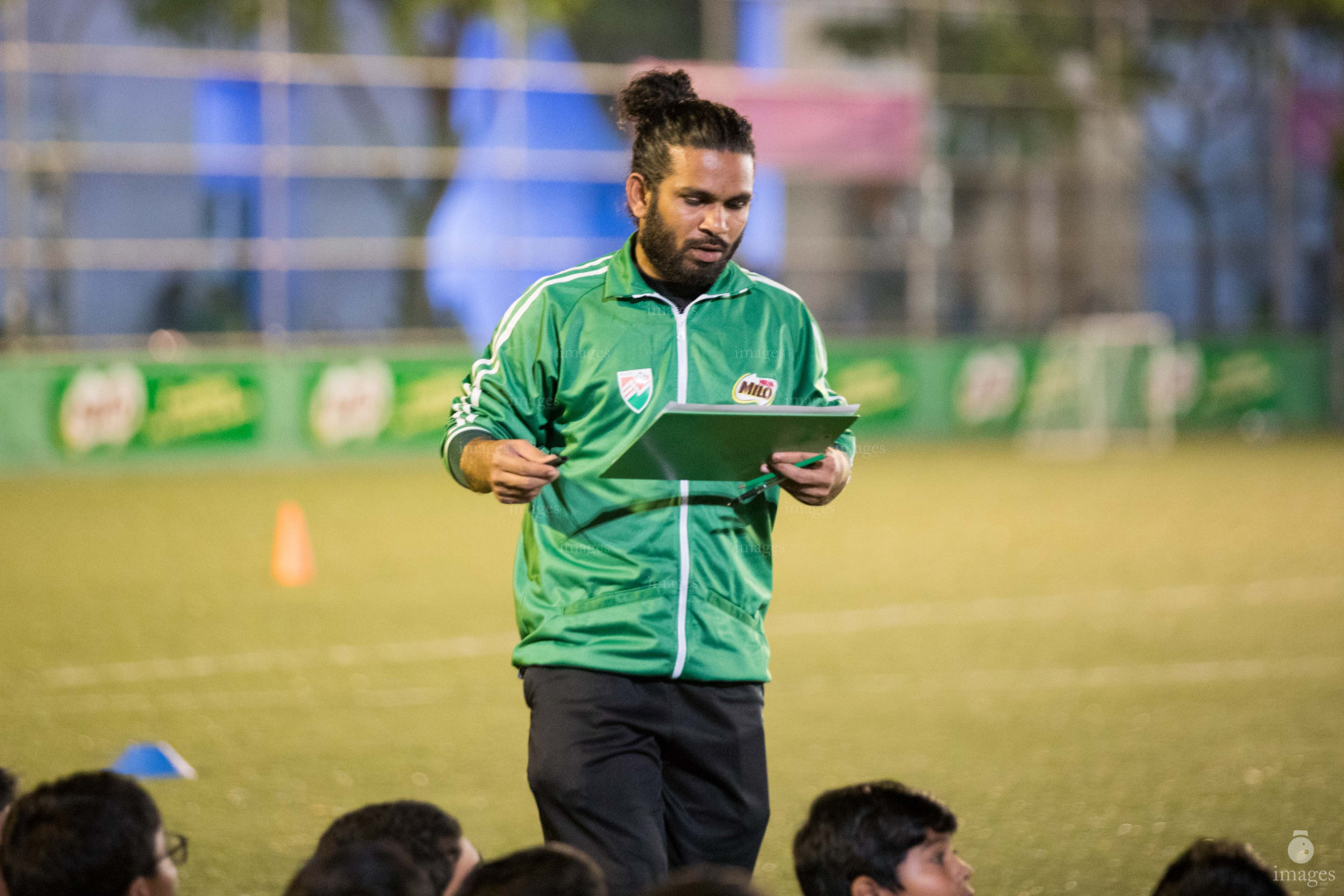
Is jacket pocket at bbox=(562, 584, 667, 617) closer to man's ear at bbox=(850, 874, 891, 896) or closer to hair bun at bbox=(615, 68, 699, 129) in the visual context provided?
man's ear at bbox=(850, 874, 891, 896)

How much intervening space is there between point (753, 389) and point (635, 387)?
0.25 meters

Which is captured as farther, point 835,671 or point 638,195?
point 835,671

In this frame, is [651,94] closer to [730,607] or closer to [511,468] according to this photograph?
[511,468]

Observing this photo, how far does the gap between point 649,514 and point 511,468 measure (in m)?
0.33

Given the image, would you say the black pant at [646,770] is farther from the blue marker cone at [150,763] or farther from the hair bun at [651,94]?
the blue marker cone at [150,763]

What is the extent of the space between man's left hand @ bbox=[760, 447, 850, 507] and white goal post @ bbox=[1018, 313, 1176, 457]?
19.7m

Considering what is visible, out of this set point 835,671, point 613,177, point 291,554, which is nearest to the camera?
point 835,671

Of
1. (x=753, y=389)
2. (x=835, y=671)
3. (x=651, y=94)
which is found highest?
(x=651, y=94)

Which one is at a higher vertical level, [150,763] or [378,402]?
[378,402]

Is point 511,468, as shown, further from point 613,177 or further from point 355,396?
point 613,177

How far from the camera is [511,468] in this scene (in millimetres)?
3240

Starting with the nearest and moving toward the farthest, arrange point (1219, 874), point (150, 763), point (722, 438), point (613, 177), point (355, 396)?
point (1219, 874)
point (722, 438)
point (150, 763)
point (355, 396)
point (613, 177)

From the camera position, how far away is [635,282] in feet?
11.4

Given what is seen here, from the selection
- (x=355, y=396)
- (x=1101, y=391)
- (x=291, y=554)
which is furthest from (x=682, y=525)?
(x=1101, y=391)
